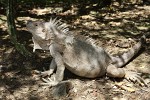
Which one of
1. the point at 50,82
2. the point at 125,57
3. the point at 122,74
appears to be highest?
the point at 125,57

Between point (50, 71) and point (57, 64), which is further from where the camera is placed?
point (50, 71)

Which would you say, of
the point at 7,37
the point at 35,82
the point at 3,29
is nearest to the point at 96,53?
the point at 35,82

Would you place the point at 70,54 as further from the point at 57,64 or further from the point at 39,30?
the point at 39,30

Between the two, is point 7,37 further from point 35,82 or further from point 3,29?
point 35,82

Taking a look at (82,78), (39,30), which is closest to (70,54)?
(82,78)

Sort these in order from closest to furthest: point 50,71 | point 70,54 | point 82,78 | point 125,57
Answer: point 70,54 < point 82,78 < point 50,71 < point 125,57

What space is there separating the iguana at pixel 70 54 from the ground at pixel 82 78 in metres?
0.13

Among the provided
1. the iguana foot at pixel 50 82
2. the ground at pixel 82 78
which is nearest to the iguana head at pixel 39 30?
the iguana foot at pixel 50 82

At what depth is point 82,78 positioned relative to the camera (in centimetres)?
489

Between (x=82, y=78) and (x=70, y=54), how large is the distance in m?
0.43

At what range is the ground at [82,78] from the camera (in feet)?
14.8

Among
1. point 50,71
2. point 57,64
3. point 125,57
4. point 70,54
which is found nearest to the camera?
point 57,64

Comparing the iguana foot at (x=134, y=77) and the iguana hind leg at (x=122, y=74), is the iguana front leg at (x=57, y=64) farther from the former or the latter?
the iguana foot at (x=134, y=77)

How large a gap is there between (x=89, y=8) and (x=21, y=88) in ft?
14.0
